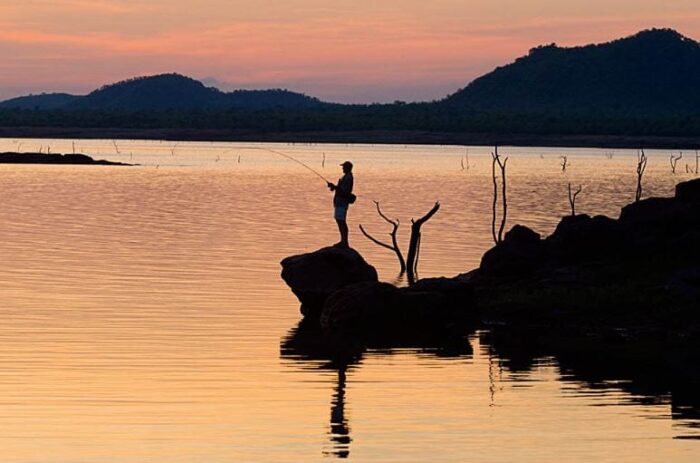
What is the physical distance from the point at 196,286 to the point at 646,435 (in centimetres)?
1647

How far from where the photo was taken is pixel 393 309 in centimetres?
2675

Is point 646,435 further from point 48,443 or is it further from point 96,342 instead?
point 96,342

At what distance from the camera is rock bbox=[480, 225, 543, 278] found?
103 feet

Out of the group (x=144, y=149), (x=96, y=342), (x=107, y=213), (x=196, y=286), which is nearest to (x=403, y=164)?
(x=144, y=149)

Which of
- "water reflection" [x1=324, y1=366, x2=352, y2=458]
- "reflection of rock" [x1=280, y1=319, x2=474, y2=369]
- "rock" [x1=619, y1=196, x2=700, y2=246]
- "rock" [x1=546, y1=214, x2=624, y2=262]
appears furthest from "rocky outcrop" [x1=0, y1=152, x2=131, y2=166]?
"water reflection" [x1=324, y1=366, x2=352, y2=458]

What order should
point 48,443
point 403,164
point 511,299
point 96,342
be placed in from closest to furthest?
1. point 48,443
2. point 96,342
3. point 511,299
4. point 403,164

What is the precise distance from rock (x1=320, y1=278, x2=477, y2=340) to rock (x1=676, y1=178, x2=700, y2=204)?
23.5 ft

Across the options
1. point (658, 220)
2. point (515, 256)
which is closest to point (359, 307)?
point (515, 256)

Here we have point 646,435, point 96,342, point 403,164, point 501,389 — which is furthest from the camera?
point 403,164

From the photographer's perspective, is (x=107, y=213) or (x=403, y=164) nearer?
(x=107, y=213)

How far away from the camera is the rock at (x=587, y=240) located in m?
31.4

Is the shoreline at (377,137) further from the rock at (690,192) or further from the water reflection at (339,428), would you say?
the water reflection at (339,428)

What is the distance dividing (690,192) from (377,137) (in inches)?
6526

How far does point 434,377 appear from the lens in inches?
865
